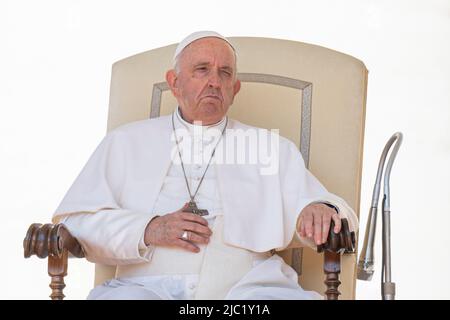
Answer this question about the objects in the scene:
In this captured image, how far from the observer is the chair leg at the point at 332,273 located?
3512mm

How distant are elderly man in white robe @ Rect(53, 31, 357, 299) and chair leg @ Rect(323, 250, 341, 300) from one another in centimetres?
7

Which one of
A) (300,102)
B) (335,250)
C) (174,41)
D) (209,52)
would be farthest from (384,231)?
(174,41)

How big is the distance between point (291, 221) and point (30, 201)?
2.39 m

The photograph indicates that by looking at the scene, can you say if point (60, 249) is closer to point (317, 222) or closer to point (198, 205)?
point (198, 205)

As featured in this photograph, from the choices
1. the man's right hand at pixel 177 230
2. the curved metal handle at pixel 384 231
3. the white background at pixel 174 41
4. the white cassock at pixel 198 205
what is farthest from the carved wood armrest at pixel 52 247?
the white background at pixel 174 41

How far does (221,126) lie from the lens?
14.0ft

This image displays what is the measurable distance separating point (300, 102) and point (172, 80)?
0.60m

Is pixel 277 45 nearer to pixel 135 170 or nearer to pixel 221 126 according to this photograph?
pixel 221 126

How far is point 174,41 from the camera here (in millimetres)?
6062

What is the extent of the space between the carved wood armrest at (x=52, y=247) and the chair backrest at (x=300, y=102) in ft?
2.20

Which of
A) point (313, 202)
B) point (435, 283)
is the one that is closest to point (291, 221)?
point (313, 202)

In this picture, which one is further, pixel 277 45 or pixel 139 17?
pixel 139 17

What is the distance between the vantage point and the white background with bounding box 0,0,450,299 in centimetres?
586

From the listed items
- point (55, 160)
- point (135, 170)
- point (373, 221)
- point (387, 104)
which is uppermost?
point (387, 104)
